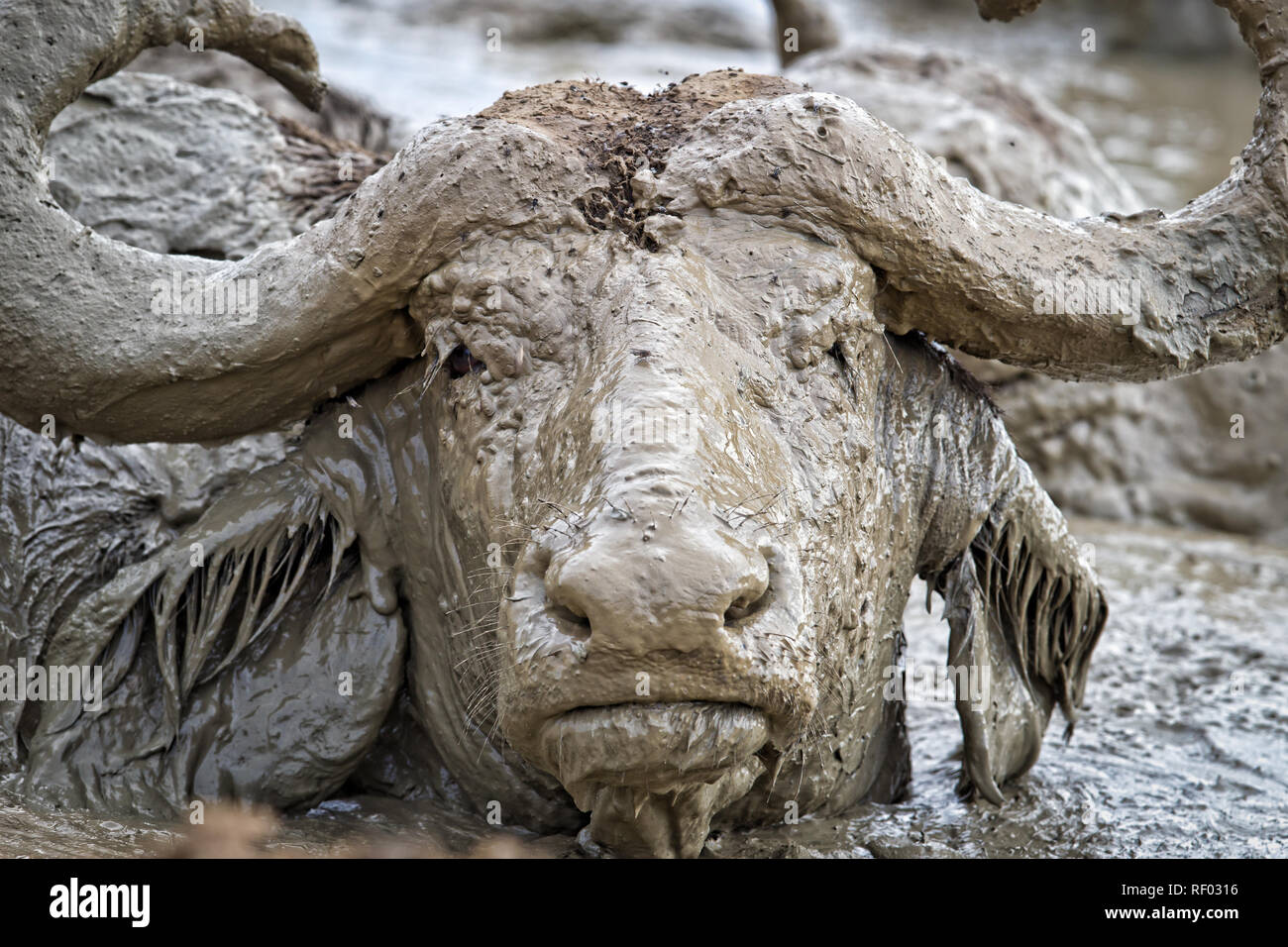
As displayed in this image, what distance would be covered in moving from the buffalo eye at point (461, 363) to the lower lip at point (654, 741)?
1073 millimetres

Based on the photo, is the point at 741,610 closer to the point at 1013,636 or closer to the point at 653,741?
the point at 653,741

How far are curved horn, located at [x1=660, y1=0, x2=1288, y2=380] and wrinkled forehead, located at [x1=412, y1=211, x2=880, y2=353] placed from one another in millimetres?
76

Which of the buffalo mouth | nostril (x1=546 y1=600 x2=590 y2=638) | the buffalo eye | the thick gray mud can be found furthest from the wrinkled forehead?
the thick gray mud

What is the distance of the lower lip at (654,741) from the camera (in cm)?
273

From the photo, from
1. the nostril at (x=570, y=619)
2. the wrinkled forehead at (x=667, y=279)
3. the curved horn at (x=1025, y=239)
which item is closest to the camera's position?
the nostril at (x=570, y=619)

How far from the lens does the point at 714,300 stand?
3402mm

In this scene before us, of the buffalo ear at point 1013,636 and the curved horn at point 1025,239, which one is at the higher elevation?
the curved horn at point 1025,239

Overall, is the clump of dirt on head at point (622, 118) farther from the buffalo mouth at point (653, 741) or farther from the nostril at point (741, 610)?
the buffalo mouth at point (653, 741)

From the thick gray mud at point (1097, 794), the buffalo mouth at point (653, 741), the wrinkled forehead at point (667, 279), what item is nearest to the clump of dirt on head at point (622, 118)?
the wrinkled forehead at point (667, 279)

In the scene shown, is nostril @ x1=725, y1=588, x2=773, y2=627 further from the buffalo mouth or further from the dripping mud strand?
the dripping mud strand

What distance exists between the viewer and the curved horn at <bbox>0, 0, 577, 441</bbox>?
3.61 m

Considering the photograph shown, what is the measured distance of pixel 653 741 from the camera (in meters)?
2.73

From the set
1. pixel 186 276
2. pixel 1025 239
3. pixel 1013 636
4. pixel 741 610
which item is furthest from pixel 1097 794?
pixel 186 276

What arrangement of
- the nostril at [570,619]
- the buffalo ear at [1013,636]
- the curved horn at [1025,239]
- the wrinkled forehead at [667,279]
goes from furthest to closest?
the buffalo ear at [1013,636]
the curved horn at [1025,239]
the wrinkled forehead at [667,279]
the nostril at [570,619]
